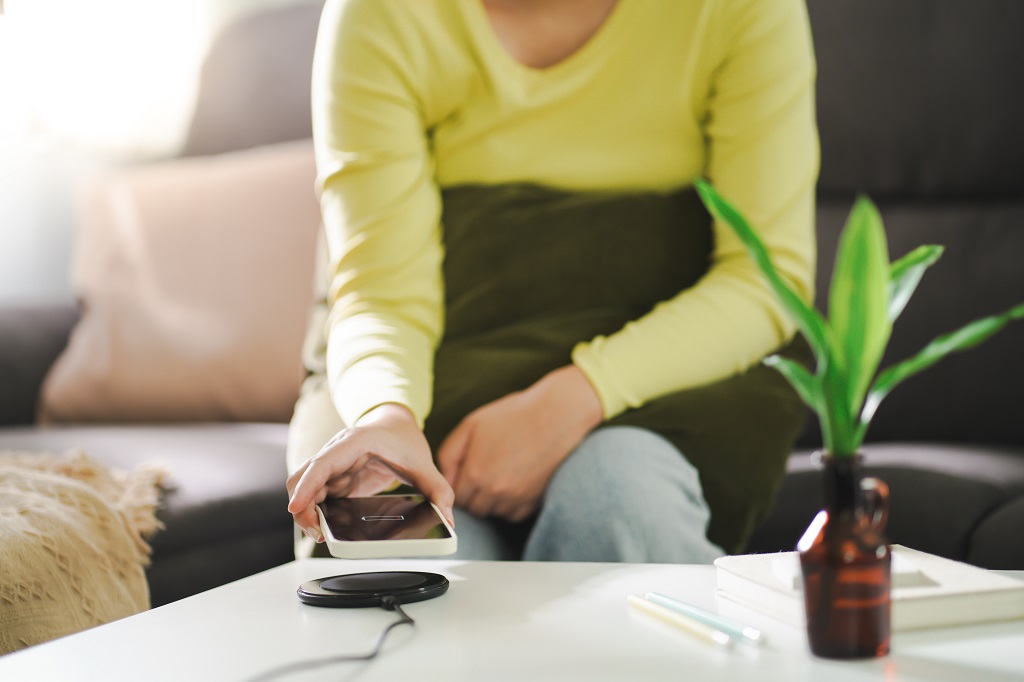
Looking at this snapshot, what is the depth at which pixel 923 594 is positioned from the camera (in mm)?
506

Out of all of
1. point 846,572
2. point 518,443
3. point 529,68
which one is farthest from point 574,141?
point 846,572

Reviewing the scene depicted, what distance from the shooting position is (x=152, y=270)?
168 cm

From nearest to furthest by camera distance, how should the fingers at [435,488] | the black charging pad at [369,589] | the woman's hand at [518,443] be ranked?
1. the black charging pad at [369,589]
2. the fingers at [435,488]
3. the woman's hand at [518,443]

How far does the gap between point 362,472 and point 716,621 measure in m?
0.32

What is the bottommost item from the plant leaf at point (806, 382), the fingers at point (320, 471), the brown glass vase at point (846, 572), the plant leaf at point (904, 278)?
the fingers at point (320, 471)

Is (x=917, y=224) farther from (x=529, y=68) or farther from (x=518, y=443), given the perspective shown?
(x=518, y=443)

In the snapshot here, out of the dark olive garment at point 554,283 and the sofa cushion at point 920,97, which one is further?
the sofa cushion at point 920,97

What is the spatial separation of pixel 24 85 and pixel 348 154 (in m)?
1.26

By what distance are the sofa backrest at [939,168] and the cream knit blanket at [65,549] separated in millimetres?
972

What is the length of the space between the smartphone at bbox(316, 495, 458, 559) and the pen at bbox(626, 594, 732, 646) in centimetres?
12

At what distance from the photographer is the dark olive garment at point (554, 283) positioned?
940mm

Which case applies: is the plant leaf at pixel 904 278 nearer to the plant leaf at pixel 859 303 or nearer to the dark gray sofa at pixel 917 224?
the plant leaf at pixel 859 303

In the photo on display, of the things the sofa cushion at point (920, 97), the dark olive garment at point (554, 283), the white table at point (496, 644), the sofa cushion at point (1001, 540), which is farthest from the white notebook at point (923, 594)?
the sofa cushion at point (920, 97)

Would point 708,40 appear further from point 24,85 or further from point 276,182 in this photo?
point 24,85
